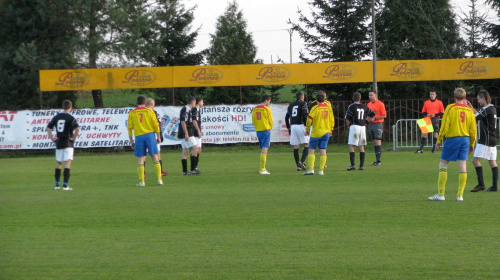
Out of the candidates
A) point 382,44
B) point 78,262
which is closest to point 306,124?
point 78,262

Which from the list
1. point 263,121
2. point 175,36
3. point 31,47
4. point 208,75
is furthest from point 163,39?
point 263,121

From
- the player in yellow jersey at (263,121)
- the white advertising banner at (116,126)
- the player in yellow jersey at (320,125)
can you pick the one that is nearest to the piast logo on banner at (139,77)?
the white advertising banner at (116,126)

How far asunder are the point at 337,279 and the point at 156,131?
31.6 feet

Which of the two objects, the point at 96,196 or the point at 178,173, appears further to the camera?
the point at 178,173

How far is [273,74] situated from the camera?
1256 inches

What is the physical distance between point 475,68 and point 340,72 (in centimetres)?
629

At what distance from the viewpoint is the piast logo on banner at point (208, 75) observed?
3195cm

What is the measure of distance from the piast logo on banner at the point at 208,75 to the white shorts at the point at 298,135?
540 inches

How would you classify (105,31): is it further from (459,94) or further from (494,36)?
(459,94)

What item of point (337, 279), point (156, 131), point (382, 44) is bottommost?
point (337, 279)

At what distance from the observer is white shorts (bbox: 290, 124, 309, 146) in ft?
61.3

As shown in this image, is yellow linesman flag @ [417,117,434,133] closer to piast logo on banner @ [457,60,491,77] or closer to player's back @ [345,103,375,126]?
player's back @ [345,103,375,126]

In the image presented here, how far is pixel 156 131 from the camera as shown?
50.2ft

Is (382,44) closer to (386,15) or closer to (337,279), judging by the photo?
(386,15)
